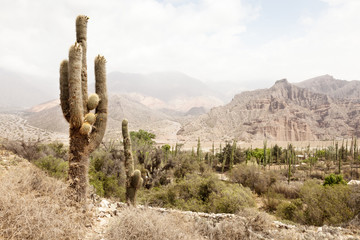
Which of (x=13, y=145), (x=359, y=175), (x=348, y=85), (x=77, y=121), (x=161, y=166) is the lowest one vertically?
(x=359, y=175)

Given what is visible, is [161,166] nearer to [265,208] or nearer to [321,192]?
[265,208]

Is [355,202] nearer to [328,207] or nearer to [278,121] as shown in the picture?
[328,207]

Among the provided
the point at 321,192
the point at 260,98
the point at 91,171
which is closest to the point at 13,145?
the point at 91,171

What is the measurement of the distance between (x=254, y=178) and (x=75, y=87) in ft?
55.5

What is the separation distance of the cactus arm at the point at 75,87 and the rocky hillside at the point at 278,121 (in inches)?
2577

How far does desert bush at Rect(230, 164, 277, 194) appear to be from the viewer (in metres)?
17.4

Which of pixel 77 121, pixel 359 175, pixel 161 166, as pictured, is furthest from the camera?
pixel 359 175

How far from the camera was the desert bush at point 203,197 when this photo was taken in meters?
9.47

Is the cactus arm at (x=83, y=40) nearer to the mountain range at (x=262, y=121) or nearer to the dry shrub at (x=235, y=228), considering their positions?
the dry shrub at (x=235, y=228)

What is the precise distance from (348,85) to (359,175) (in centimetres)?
20033

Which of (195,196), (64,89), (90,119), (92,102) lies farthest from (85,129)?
(195,196)

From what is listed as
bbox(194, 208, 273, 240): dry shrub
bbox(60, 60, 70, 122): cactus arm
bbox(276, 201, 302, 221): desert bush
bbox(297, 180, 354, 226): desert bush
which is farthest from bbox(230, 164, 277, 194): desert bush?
bbox(60, 60, 70, 122): cactus arm

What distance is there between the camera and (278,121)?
8112 centimetres

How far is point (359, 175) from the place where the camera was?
22.7 meters
